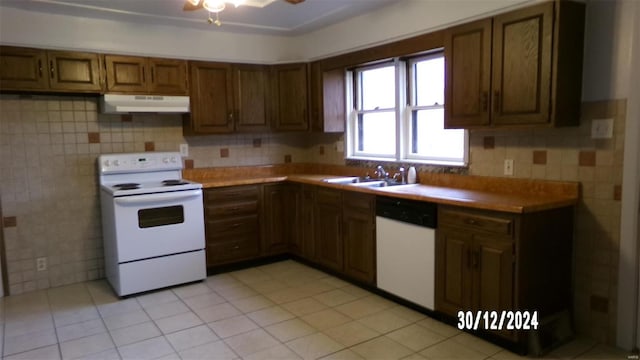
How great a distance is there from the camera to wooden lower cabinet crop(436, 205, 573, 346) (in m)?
2.50

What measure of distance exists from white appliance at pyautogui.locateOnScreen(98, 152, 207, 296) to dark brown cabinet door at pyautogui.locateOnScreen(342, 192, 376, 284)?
4.27 ft

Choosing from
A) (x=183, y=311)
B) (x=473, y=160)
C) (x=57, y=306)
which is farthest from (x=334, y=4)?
(x=57, y=306)

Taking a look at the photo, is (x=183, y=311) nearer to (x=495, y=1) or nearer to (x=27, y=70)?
(x=27, y=70)

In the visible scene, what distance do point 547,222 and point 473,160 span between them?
0.83 m

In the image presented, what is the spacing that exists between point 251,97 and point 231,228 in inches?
53.4

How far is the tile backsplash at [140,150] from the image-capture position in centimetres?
263

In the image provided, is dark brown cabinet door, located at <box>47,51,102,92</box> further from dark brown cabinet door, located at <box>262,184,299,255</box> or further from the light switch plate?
the light switch plate

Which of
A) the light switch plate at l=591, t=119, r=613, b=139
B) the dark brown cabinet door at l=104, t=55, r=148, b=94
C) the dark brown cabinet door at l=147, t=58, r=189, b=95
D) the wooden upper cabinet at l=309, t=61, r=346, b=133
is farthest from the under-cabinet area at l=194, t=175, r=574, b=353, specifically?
the dark brown cabinet door at l=104, t=55, r=148, b=94

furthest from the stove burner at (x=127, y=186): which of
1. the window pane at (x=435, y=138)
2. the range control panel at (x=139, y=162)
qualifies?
the window pane at (x=435, y=138)

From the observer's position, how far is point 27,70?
3.52m

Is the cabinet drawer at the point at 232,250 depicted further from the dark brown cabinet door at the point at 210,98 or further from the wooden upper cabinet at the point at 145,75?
the wooden upper cabinet at the point at 145,75

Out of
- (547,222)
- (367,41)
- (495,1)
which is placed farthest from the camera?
(367,41)

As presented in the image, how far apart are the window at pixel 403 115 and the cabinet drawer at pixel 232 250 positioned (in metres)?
1.36

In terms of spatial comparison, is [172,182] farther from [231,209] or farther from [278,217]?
[278,217]
